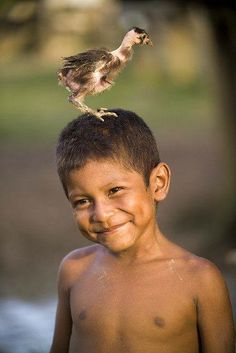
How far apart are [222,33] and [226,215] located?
1800 mm

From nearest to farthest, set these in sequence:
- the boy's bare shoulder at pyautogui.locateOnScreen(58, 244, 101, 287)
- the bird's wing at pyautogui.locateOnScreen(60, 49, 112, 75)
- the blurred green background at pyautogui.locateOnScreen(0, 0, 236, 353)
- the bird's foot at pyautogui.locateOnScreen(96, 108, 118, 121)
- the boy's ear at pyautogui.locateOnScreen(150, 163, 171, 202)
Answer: the bird's wing at pyautogui.locateOnScreen(60, 49, 112, 75) → the bird's foot at pyautogui.locateOnScreen(96, 108, 118, 121) → the boy's ear at pyautogui.locateOnScreen(150, 163, 171, 202) → the boy's bare shoulder at pyautogui.locateOnScreen(58, 244, 101, 287) → the blurred green background at pyautogui.locateOnScreen(0, 0, 236, 353)

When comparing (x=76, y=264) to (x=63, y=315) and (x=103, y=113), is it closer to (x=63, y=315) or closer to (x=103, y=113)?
(x=63, y=315)

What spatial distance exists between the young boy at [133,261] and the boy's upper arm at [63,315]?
0.44 feet

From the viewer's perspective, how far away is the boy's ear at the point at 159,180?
2.57m

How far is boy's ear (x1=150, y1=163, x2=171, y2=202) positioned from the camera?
257cm

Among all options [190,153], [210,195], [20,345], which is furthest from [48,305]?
[190,153]

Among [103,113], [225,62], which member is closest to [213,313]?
[103,113]

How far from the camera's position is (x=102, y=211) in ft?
7.96

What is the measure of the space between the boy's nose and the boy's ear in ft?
0.63

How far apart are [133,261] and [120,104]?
40.2ft

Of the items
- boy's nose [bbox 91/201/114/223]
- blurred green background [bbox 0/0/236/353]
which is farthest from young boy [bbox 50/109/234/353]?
blurred green background [bbox 0/0/236/353]

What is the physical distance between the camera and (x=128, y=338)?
2.54 m

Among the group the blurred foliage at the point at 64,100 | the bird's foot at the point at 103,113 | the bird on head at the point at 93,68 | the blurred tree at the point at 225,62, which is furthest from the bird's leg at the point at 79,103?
the blurred foliage at the point at 64,100

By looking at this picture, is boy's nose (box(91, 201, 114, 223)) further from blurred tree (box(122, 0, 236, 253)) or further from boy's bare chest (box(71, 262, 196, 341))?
blurred tree (box(122, 0, 236, 253))
